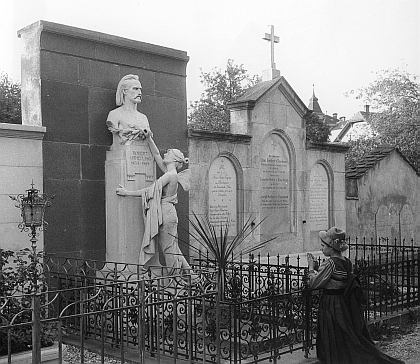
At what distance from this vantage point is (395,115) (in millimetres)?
23250

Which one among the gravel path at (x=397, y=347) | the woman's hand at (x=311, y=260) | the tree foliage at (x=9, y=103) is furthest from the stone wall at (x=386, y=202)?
the tree foliage at (x=9, y=103)

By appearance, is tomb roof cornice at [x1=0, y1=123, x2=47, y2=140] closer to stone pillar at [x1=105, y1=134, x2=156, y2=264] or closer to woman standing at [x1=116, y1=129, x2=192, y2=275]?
stone pillar at [x1=105, y1=134, x2=156, y2=264]

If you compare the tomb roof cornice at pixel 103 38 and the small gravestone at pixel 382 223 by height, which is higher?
the tomb roof cornice at pixel 103 38

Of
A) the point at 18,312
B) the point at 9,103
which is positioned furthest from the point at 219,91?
the point at 18,312

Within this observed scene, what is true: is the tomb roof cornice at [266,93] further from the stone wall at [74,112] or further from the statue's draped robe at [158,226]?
the statue's draped robe at [158,226]

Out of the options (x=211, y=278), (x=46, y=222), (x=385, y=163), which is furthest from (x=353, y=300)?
(x=385, y=163)

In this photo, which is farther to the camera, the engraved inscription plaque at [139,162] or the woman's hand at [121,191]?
the engraved inscription plaque at [139,162]

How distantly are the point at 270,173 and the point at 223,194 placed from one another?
154 cm

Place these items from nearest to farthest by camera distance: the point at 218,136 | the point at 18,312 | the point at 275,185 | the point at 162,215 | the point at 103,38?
the point at 18,312
the point at 162,215
the point at 103,38
the point at 218,136
the point at 275,185

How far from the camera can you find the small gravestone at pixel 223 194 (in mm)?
11508

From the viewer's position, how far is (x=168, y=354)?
22.3 ft

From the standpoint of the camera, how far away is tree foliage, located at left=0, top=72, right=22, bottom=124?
27.3 m

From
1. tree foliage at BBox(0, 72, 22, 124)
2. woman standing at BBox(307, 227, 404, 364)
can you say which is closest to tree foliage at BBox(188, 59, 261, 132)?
tree foliage at BBox(0, 72, 22, 124)

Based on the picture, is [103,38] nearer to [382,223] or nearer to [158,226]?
[158,226]
